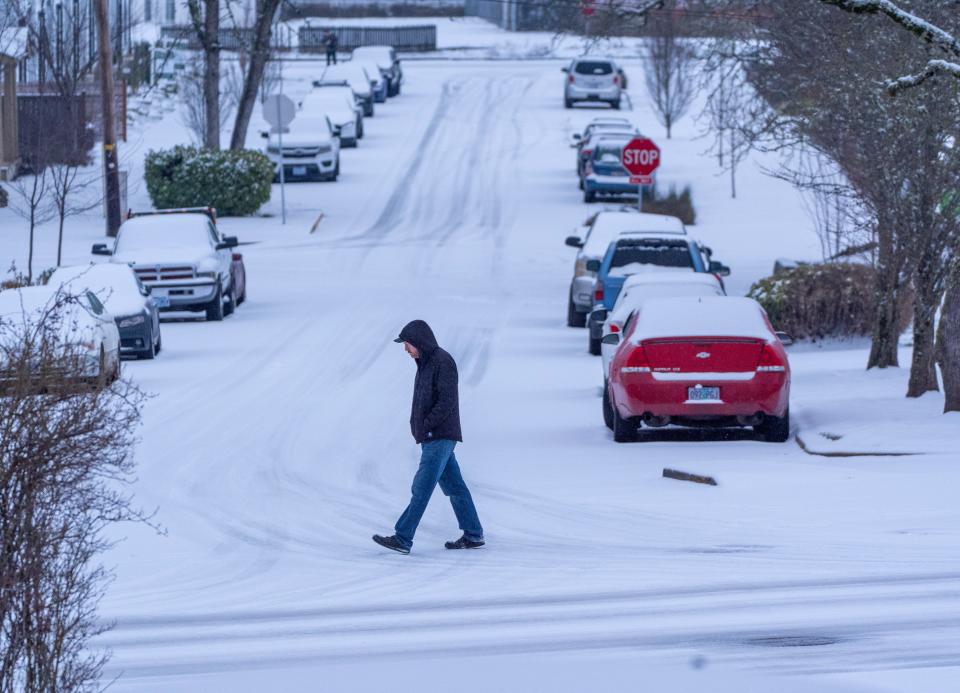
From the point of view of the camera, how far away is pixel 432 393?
38.0 feet

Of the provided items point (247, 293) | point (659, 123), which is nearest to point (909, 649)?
point (247, 293)

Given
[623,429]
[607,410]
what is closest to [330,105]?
[607,410]

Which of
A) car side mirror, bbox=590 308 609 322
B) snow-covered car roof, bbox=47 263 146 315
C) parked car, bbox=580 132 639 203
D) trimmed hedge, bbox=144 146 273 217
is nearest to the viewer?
car side mirror, bbox=590 308 609 322

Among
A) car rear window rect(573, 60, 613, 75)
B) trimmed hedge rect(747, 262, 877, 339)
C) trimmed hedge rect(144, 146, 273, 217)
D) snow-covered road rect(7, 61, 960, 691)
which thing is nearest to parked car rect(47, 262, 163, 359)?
snow-covered road rect(7, 61, 960, 691)

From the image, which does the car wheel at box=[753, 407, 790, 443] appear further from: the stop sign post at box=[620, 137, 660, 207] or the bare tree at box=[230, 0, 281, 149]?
the bare tree at box=[230, 0, 281, 149]

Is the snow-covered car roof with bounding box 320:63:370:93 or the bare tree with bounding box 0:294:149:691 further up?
the snow-covered car roof with bounding box 320:63:370:93

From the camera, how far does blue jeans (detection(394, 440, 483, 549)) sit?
1152 cm

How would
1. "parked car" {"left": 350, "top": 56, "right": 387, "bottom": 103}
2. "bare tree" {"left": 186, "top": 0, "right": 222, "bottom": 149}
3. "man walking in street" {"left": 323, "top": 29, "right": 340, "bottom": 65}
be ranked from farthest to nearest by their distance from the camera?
1. "man walking in street" {"left": 323, "top": 29, "right": 340, "bottom": 65}
2. "parked car" {"left": 350, "top": 56, "right": 387, "bottom": 103}
3. "bare tree" {"left": 186, "top": 0, "right": 222, "bottom": 149}

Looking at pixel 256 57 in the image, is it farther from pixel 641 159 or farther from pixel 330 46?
pixel 330 46

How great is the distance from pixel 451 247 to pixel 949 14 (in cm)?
2274

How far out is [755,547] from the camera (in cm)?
1150

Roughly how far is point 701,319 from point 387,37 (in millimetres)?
71315

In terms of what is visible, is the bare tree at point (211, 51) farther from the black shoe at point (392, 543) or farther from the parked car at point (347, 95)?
the black shoe at point (392, 543)

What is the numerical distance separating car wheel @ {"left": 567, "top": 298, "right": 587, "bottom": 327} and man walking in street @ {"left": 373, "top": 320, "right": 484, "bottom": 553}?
49.2 ft
